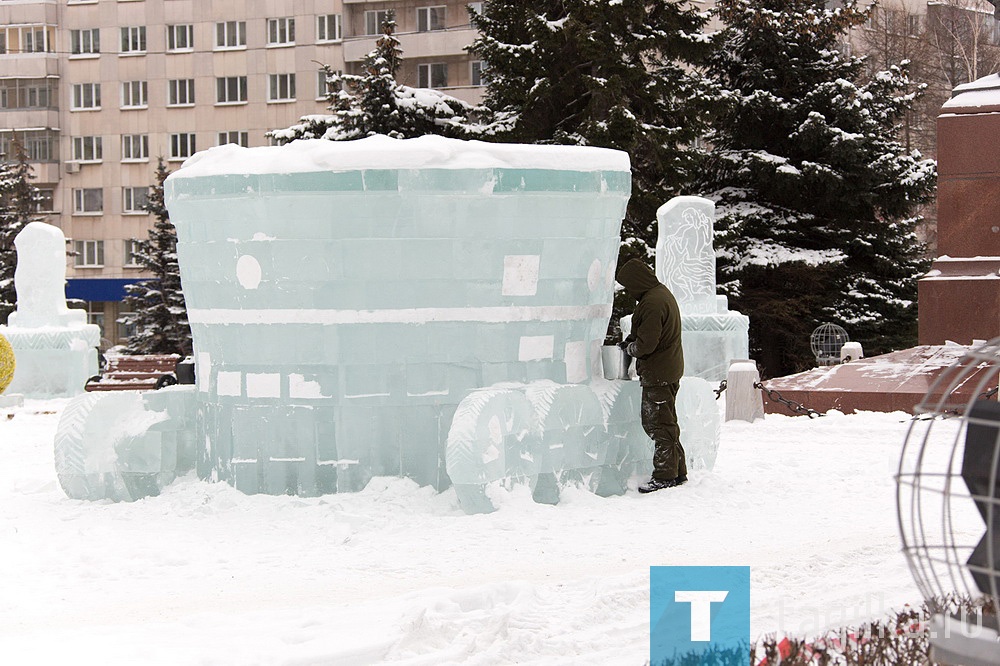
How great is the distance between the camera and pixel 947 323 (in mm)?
14680

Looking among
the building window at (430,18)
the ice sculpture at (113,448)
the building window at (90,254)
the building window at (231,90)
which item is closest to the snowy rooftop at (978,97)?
the ice sculpture at (113,448)

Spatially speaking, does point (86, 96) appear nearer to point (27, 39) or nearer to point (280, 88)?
point (27, 39)

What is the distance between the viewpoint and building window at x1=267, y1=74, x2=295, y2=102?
4225 cm

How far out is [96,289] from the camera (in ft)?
141

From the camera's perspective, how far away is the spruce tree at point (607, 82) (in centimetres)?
2309

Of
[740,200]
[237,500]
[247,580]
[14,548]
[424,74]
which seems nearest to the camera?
[247,580]

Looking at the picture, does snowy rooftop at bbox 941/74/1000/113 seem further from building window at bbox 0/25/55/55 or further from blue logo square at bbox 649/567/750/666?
building window at bbox 0/25/55/55

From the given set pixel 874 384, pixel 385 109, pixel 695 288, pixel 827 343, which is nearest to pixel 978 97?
pixel 874 384

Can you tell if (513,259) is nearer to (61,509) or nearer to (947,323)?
(61,509)

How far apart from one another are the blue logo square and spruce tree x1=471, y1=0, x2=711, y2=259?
1764 cm

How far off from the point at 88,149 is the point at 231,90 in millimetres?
5888

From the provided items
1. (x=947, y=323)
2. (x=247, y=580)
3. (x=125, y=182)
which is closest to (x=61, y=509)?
(x=247, y=580)

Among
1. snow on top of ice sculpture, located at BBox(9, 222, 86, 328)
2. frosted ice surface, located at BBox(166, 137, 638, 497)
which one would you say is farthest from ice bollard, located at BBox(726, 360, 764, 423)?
snow on top of ice sculpture, located at BBox(9, 222, 86, 328)

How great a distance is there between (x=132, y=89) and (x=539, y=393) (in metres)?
A: 39.1
